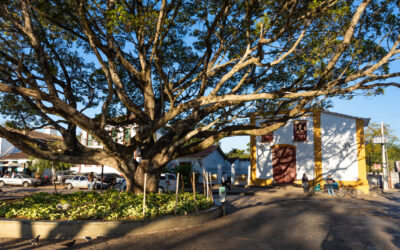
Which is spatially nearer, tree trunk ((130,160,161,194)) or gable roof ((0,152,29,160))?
tree trunk ((130,160,161,194))

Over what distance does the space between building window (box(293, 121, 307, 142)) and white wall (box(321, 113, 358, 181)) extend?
1.41 metres

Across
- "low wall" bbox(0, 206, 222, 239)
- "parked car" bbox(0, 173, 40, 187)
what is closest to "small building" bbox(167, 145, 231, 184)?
"parked car" bbox(0, 173, 40, 187)

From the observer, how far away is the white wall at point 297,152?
2388cm

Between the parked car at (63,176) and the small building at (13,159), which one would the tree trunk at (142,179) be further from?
the small building at (13,159)

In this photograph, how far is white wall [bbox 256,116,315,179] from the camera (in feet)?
78.3

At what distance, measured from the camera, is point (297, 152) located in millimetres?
24312

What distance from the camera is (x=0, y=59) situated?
12.0 m

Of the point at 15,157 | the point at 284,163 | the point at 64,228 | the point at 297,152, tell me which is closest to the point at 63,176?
the point at 15,157

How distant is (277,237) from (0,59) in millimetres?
12731

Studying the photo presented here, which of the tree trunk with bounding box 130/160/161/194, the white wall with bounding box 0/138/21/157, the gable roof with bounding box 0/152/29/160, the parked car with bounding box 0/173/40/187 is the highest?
the white wall with bounding box 0/138/21/157

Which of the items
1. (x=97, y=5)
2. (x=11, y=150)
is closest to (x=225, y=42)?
(x=97, y=5)

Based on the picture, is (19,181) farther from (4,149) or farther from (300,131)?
(300,131)

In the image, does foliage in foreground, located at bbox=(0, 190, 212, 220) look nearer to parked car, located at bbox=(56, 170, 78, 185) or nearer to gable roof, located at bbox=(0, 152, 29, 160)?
parked car, located at bbox=(56, 170, 78, 185)

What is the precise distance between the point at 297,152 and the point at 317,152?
1583 millimetres
